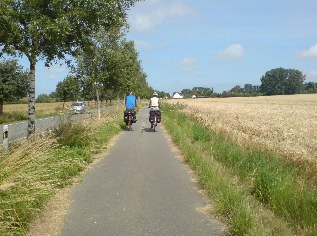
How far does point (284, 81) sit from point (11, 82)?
14116 cm

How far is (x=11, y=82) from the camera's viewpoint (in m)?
41.2

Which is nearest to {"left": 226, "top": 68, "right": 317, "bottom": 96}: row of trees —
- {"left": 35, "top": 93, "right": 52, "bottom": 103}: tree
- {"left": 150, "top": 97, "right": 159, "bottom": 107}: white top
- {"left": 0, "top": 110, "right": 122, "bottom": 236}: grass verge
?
{"left": 35, "top": 93, "right": 52, "bottom": 103}: tree

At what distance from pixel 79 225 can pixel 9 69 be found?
40088mm

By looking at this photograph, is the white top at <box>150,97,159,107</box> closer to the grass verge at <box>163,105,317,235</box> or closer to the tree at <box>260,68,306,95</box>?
the grass verge at <box>163,105,317,235</box>

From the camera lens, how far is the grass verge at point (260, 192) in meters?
5.38

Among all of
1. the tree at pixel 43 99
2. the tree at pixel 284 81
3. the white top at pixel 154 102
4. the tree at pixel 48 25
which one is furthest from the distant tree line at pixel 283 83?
the tree at pixel 48 25

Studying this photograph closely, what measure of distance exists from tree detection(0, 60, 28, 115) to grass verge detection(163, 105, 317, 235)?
3493 cm

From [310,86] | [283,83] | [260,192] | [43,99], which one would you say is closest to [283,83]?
[283,83]

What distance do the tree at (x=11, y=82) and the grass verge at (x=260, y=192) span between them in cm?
3493

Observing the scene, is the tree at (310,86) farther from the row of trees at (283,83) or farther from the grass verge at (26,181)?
the grass verge at (26,181)

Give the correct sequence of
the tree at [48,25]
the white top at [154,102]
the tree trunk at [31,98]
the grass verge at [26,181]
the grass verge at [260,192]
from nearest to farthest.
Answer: the grass verge at [26,181]
the grass verge at [260,192]
the tree at [48,25]
the tree trunk at [31,98]
the white top at [154,102]

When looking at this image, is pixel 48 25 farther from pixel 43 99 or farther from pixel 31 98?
pixel 43 99

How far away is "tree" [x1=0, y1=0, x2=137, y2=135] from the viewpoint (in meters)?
10.1

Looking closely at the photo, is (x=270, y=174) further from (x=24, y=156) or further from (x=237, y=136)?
(x=237, y=136)
